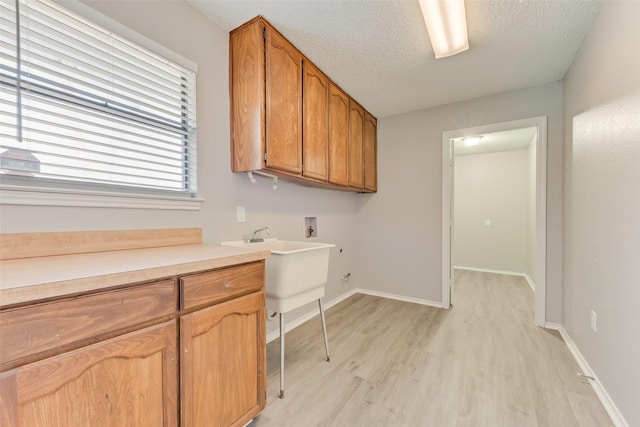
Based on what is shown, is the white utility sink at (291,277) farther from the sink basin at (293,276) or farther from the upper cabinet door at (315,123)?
the upper cabinet door at (315,123)

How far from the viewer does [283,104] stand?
190 centimetres

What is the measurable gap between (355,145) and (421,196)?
3.34ft

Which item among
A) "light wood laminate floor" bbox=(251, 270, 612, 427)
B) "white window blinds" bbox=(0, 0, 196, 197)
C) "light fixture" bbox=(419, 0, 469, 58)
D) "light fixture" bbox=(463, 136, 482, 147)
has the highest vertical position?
"light fixture" bbox=(419, 0, 469, 58)

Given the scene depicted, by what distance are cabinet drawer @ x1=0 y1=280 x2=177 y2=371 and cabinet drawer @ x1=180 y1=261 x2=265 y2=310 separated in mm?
69

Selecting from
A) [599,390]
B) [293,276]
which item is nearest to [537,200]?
[599,390]

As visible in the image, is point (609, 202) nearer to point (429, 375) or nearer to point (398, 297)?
point (429, 375)

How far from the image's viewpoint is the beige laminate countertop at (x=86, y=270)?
2.19 feet

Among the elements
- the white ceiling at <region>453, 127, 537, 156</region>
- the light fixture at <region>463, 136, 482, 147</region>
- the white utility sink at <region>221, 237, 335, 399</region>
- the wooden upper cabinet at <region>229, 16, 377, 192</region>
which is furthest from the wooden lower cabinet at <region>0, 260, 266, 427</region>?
the light fixture at <region>463, 136, 482, 147</region>

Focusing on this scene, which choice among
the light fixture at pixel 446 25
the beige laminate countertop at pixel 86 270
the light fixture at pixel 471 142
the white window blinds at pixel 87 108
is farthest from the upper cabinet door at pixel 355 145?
the light fixture at pixel 471 142

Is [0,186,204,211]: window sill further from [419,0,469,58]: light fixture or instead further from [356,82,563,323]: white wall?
[356,82,563,323]: white wall

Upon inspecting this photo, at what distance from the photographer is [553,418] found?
1.39 meters

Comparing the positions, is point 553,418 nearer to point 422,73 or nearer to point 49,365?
point 49,365

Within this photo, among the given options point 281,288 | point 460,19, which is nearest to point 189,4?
point 460,19

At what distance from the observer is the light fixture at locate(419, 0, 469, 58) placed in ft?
5.01
